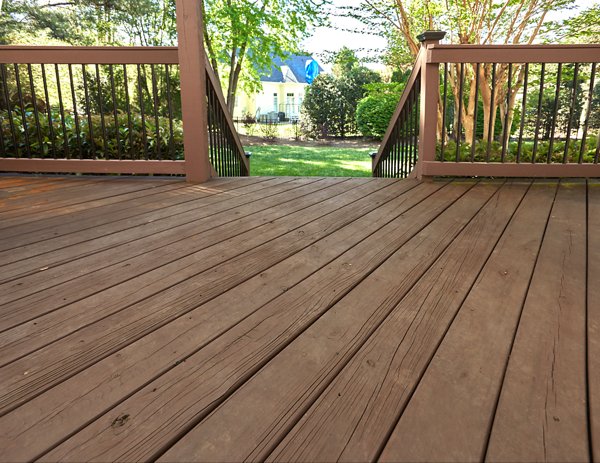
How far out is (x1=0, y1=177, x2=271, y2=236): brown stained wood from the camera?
2.32 meters

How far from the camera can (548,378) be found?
3.46 feet

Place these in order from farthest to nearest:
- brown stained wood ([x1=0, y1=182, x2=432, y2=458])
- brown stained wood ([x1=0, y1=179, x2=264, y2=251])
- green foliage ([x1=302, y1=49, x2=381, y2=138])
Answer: green foliage ([x1=302, y1=49, x2=381, y2=138]) → brown stained wood ([x1=0, y1=179, x2=264, y2=251]) → brown stained wood ([x1=0, y1=182, x2=432, y2=458])

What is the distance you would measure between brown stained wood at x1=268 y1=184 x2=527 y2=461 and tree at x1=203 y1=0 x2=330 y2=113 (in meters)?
7.96

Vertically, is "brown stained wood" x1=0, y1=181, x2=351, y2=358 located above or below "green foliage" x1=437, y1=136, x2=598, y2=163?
below

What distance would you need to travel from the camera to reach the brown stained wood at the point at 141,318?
107 centimetres

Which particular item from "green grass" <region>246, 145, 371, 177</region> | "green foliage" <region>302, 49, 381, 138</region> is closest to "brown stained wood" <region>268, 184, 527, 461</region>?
"green grass" <region>246, 145, 371, 177</region>

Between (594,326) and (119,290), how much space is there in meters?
1.46

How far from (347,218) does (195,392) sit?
1610mm

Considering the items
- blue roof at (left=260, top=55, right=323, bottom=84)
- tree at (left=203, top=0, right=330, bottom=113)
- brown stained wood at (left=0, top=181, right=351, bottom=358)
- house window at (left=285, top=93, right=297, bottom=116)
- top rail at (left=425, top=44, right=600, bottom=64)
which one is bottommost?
brown stained wood at (left=0, top=181, right=351, bottom=358)

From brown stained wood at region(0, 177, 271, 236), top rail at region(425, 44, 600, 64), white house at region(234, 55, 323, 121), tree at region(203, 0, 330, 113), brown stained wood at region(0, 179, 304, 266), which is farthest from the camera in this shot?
white house at region(234, 55, 323, 121)

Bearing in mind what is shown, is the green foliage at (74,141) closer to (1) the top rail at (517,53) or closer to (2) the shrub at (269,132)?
(1) the top rail at (517,53)

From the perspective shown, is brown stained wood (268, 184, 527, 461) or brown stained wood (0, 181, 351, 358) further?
brown stained wood (0, 181, 351, 358)

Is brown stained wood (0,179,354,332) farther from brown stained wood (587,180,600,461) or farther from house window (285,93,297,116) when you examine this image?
house window (285,93,297,116)

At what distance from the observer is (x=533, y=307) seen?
1.42m
